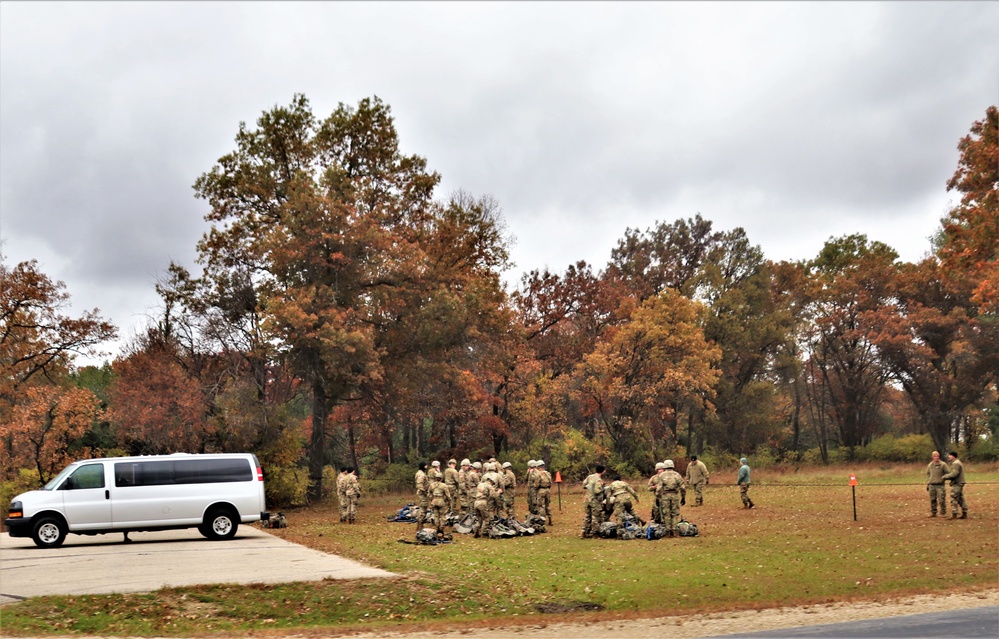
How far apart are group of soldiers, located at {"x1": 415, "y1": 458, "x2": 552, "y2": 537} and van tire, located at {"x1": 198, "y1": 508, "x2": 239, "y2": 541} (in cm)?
470

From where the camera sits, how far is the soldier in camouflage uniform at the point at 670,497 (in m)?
23.0

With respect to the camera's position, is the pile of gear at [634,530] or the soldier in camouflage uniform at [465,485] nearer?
the pile of gear at [634,530]

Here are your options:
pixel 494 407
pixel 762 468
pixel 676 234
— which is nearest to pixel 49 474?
pixel 494 407

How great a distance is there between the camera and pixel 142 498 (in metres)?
22.9

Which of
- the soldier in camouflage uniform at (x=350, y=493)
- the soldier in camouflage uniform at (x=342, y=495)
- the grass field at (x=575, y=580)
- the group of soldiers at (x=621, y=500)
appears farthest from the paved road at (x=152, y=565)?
the group of soldiers at (x=621, y=500)

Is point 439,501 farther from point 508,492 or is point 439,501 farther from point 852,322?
point 852,322

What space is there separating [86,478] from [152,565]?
5.36 meters

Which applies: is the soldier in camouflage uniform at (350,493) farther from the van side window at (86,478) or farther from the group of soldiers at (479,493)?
the van side window at (86,478)

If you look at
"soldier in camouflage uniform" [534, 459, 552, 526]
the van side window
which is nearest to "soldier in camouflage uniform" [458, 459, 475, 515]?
"soldier in camouflage uniform" [534, 459, 552, 526]

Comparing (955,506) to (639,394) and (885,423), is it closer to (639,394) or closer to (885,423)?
(639,394)

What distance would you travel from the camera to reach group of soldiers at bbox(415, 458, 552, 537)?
79.9ft

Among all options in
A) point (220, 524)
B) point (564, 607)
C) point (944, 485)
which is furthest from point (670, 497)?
point (220, 524)

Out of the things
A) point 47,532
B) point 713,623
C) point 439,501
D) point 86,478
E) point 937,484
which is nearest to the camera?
point 713,623

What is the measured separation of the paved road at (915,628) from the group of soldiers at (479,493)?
1256 cm
